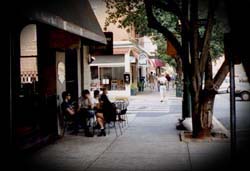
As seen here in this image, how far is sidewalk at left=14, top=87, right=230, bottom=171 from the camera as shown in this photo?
8.59m

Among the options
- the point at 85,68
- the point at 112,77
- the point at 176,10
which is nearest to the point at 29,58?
the point at 85,68

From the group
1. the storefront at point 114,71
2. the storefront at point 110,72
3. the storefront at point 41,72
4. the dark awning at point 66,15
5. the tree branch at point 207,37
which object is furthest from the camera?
the storefront at point 110,72

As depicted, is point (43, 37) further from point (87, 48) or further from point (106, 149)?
point (87, 48)

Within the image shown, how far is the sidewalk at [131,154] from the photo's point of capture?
8586 millimetres

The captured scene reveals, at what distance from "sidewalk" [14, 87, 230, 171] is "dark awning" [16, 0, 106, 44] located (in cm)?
283

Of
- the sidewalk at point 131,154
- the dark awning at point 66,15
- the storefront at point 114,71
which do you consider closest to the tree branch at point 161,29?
the dark awning at point 66,15

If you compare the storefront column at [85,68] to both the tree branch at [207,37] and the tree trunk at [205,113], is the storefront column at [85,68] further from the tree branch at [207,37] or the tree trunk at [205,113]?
the tree trunk at [205,113]

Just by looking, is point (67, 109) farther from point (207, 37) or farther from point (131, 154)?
point (207, 37)

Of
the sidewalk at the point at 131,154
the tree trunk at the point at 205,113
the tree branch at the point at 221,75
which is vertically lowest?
the sidewalk at the point at 131,154

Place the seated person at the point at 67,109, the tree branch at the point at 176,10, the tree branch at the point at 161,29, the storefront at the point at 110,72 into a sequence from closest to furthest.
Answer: the tree branch at the point at 176,10 → the seated person at the point at 67,109 → the tree branch at the point at 161,29 → the storefront at the point at 110,72

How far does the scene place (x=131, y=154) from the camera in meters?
9.79

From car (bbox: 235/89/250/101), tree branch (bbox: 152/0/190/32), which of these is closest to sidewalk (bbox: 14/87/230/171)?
tree branch (bbox: 152/0/190/32)

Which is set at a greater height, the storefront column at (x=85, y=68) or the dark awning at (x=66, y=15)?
the dark awning at (x=66, y=15)

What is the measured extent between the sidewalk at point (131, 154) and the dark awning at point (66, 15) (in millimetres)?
2835
